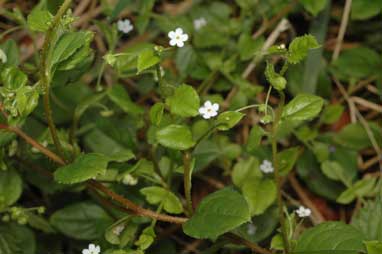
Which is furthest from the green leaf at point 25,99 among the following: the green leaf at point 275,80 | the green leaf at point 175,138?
the green leaf at point 275,80

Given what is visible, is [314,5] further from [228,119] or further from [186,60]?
[228,119]

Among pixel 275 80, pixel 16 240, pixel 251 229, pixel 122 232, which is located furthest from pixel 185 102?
pixel 16 240

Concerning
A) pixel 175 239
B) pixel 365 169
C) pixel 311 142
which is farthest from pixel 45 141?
pixel 365 169

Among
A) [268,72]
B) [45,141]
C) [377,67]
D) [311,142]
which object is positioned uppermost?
[268,72]

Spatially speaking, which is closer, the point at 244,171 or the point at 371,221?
the point at 371,221

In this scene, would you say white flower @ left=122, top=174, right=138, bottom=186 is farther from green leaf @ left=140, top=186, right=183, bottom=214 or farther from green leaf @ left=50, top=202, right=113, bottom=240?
green leaf @ left=50, top=202, right=113, bottom=240

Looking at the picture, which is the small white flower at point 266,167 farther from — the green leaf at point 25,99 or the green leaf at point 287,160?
the green leaf at point 25,99

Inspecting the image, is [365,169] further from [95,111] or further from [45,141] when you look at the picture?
[45,141]
